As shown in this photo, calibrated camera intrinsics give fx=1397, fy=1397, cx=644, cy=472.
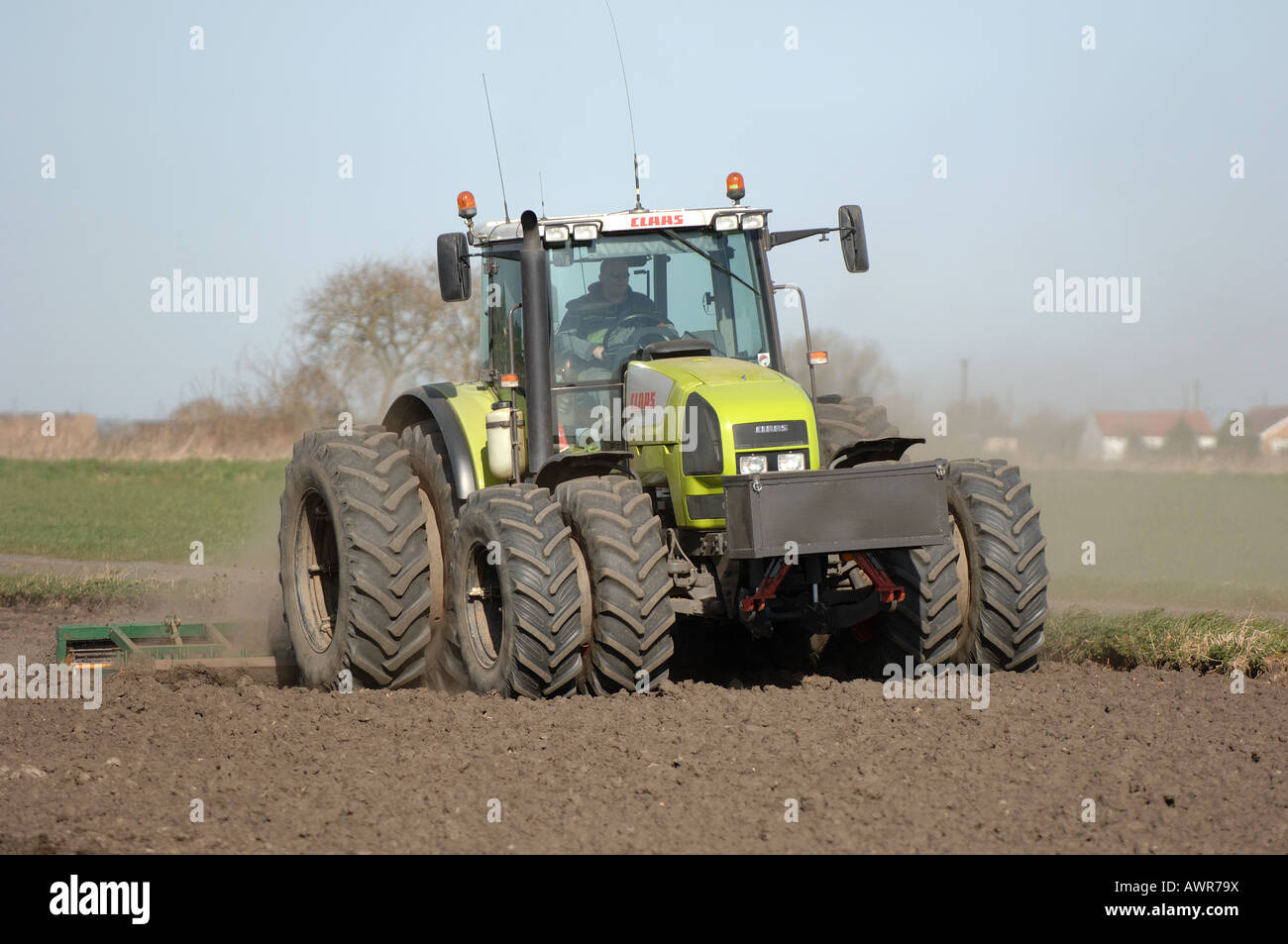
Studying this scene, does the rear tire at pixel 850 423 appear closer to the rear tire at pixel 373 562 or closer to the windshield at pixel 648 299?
the windshield at pixel 648 299

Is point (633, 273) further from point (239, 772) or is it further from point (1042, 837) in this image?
point (1042, 837)

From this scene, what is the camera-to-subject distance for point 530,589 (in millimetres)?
7551

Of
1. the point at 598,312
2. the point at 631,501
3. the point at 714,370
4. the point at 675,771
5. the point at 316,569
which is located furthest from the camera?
the point at 316,569

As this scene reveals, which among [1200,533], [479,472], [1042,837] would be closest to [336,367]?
[1200,533]

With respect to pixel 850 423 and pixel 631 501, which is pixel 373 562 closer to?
pixel 631 501

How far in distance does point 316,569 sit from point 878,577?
4.18m

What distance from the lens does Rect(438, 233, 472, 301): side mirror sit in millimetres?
8594

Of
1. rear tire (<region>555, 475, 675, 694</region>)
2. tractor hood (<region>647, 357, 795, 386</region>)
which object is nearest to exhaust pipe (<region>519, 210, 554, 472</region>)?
tractor hood (<region>647, 357, 795, 386</region>)

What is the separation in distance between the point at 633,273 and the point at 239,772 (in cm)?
389

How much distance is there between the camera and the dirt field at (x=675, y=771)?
542cm

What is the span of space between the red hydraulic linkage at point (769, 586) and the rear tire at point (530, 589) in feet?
3.03

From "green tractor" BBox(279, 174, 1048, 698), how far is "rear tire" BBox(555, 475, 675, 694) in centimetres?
1

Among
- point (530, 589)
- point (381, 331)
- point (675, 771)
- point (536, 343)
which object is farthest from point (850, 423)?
point (381, 331)

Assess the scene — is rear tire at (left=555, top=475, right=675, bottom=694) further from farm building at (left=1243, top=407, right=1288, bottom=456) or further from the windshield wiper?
farm building at (left=1243, top=407, right=1288, bottom=456)
